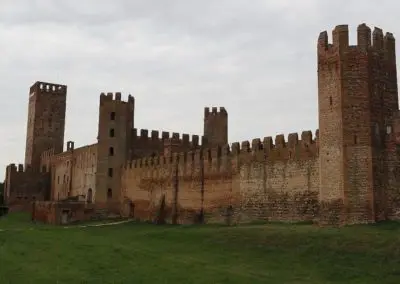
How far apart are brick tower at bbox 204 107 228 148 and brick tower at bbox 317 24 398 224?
25799 millimetres

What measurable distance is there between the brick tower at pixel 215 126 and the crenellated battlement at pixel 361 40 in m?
25.7

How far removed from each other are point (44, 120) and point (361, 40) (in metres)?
49.1

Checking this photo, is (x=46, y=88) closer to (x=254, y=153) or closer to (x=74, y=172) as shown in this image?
(x=74, y=172)

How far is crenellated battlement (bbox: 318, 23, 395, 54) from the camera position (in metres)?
24.8

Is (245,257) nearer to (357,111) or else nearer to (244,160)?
(357,111)

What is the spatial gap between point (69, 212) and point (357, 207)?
2455 cm

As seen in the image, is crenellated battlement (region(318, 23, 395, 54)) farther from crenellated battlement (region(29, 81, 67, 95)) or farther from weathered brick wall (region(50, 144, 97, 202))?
crenellated battlement (region(29, 81, 67, 95))

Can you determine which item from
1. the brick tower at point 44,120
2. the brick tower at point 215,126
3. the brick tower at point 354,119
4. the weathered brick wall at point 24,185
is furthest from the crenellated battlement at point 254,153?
the brick tower at point 44,120

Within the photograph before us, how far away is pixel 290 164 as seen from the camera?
2817cm

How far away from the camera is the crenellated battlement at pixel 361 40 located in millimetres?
24750

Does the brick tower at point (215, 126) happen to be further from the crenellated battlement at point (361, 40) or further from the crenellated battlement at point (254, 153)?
the crenellated battlement at point (361, 40)

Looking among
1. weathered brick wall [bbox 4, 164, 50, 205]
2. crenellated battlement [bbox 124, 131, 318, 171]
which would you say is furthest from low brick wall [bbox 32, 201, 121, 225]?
weathered brick wall [bbox 4, 164, 50, 205]

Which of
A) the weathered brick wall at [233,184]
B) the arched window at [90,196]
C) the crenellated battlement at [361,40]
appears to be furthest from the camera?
the arched window at [90,196]

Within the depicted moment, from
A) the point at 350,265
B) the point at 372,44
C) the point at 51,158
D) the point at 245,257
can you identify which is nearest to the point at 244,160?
the point at 372,44
